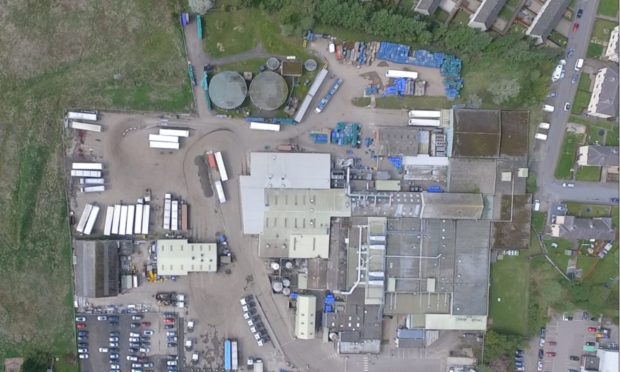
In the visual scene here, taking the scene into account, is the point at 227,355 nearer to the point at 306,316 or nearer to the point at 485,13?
the point at 306,316

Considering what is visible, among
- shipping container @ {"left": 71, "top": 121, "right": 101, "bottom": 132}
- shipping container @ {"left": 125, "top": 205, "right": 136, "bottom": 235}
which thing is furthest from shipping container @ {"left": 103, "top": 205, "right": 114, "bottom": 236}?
shipping container @ {"left": 71, "top": 121, "right": 101, "bottom": 132}

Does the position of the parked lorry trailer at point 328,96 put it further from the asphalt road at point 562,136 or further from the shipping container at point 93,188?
the shipping container at point 93,188

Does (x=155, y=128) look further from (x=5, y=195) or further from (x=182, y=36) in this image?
(x=5, y=195)

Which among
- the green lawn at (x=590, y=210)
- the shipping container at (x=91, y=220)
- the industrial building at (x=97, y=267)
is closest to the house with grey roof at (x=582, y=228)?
the green lawn at (x=590, y=210)

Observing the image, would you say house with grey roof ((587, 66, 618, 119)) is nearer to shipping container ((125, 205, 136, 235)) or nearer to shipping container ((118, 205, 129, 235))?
Result: shipping container ((125, 205, 136, 235))

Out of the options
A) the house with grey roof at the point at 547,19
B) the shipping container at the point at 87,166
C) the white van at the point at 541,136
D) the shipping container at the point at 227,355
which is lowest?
the shipping container at the point at 227,355

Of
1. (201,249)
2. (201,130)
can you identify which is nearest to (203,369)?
(201,249)

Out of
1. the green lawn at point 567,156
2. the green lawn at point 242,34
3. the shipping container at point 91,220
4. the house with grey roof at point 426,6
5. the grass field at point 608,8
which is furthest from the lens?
the green lawn at point 567,156
